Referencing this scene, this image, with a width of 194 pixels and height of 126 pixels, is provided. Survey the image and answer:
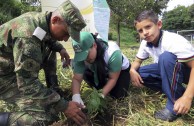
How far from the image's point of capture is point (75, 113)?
2100 millimetres

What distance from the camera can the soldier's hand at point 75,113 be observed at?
2072 millimetres

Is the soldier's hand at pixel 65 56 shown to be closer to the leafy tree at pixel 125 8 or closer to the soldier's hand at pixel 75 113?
the soldier's hand at pixel 75 113

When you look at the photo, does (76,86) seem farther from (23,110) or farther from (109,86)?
(23,110)

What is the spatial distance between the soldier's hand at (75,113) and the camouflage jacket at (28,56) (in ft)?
0.16

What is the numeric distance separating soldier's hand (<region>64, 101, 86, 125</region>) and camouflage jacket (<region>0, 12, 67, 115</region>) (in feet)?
0.16

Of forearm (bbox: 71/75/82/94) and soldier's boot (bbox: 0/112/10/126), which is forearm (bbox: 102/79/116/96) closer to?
forearm (bbox: 71/75/82/94)

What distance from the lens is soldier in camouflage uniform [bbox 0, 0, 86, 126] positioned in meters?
1.93

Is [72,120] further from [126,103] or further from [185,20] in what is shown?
[185,20]

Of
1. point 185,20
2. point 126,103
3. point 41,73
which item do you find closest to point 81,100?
point 126,103

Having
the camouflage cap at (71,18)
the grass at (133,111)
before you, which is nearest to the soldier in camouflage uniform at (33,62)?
the camouflage cap at (71,18)

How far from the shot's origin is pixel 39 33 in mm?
1986

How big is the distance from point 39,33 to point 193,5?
6329 cm

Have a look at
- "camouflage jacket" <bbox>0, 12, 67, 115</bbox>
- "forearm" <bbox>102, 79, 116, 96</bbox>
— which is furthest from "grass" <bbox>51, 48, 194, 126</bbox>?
"camouflage jacket" <bbox>0, 12, 67, 115</bbox>

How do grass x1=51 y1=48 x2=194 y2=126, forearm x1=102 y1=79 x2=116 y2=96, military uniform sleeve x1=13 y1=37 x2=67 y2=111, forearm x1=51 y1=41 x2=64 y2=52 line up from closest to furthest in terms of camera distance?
military uniform sleeve x1=13 y1=37 x2=67 y2=111 < grass x1=51 y1=48 x2=194 y2=126 < forearm x1=102 y1=79 x2=116 y2=96 < forearm x1=51 y1=41 x2=64 y2=52
